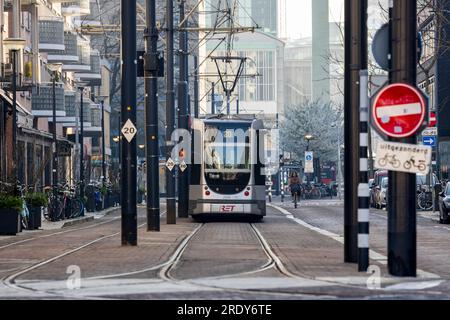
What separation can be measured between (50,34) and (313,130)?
6518 centimetres

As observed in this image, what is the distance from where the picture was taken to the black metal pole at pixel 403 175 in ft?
54.5

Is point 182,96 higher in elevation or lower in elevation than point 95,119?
lower

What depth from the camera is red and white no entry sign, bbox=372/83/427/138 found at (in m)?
16.1

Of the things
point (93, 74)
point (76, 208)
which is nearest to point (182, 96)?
point (76, 208)

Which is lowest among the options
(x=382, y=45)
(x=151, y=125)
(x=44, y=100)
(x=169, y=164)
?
(x=169, y=164)

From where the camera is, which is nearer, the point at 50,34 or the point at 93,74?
the point at 50,34

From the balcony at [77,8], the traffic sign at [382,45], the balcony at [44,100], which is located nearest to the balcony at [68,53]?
the balcony at [44,100]

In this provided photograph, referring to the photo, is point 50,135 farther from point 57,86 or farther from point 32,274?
point 32,274

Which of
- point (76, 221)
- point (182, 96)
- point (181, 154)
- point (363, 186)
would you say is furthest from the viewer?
point (76, 221)

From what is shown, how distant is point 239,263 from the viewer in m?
20.3

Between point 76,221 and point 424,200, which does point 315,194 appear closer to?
point 424,200

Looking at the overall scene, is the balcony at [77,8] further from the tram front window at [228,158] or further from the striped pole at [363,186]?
the striped pole at [363,186]

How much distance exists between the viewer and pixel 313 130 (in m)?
130

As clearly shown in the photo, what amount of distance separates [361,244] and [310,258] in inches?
158
